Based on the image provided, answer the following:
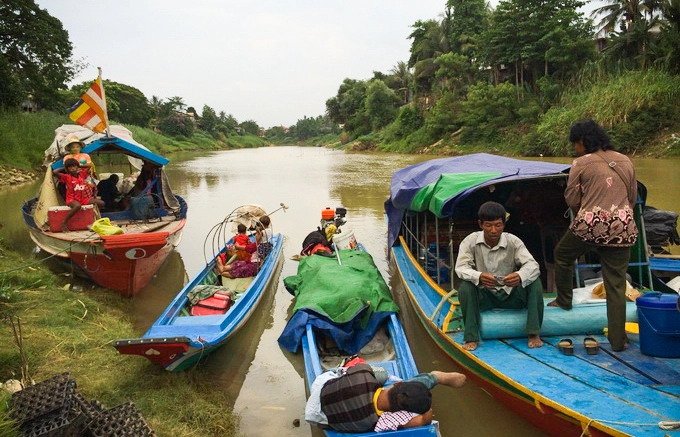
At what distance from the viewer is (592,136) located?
3.78 meters

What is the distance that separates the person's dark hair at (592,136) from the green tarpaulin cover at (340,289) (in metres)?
2.39

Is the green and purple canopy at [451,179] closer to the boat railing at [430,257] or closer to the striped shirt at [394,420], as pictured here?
the boat railing at [430,257]

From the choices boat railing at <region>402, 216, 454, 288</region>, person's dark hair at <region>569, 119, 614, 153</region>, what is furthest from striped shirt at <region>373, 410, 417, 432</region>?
boat railing at <region>402, 216, 454, 288</region>

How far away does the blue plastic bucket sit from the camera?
3314 mm

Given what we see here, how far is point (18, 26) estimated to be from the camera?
22359 mm

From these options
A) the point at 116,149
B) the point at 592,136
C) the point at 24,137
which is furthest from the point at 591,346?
the point at 24,137

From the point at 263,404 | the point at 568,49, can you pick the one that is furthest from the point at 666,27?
the point at 263,404

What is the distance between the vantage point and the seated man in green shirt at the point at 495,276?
3.81 m

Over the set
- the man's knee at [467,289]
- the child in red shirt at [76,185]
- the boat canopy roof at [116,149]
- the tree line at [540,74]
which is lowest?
the man's knee at [467,289]

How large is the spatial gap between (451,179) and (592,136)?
1514mm

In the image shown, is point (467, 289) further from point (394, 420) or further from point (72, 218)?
point (72, 218)

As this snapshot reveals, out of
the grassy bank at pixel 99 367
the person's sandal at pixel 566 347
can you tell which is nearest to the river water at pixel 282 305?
the grassy bank at pixel 99 367

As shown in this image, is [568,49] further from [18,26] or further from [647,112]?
[18,26]

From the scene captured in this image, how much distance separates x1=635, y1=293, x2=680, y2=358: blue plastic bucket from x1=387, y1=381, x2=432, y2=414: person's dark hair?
1789 millimetres
